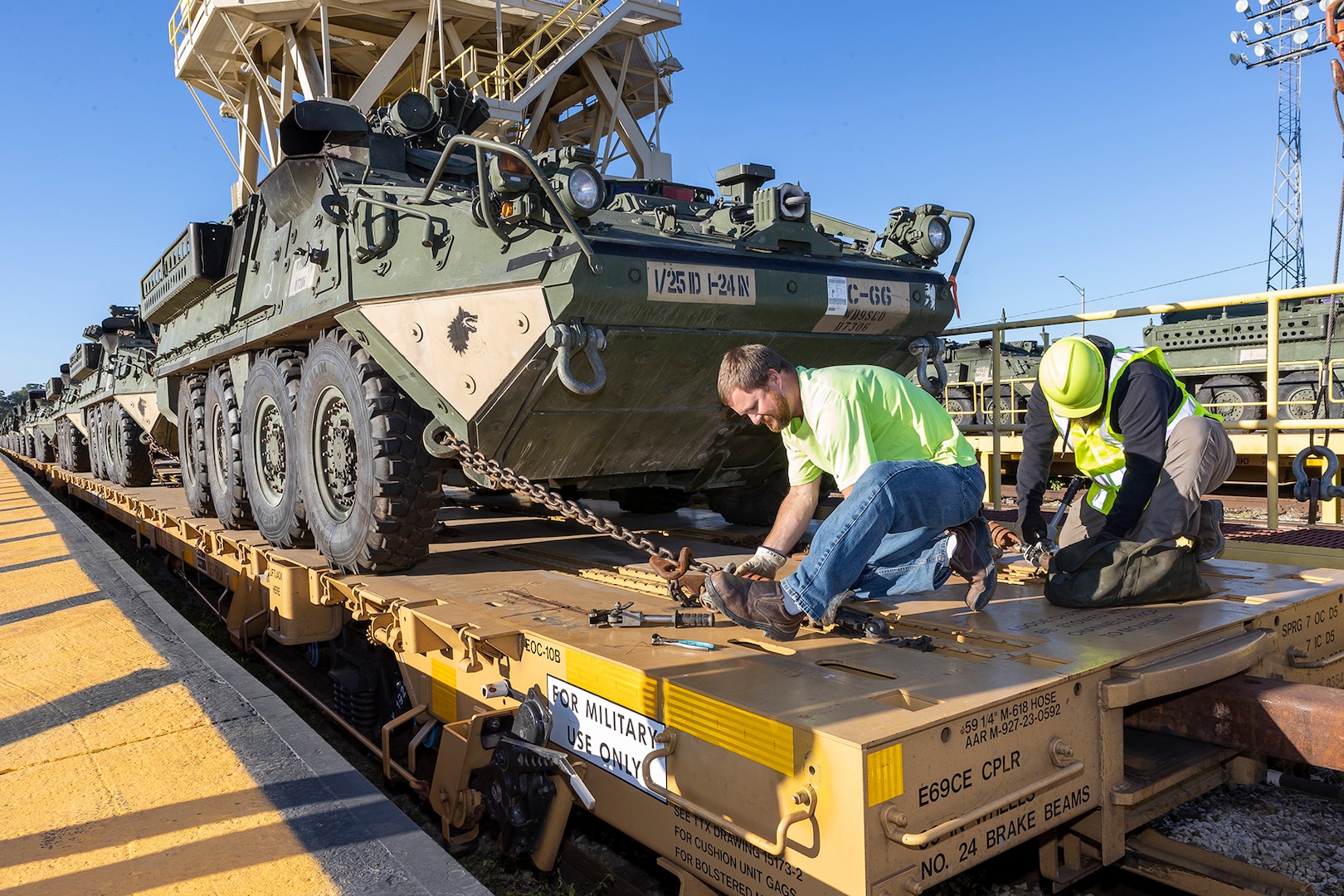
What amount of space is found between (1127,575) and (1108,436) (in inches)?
24.3

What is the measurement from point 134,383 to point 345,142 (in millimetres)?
7398

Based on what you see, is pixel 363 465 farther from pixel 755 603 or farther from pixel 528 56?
pixel 528 56

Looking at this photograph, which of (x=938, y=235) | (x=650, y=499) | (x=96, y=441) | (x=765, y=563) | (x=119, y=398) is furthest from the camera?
(x=96, y=441)

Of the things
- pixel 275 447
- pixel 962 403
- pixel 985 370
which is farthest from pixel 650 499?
pixel 985 370

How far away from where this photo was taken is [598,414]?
4.45 metres

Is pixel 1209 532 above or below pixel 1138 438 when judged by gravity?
below

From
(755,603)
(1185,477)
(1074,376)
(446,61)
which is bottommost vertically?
(755,603)

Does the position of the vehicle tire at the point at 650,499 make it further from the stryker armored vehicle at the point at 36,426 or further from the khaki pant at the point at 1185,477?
the stryker armored vehicle at the point at 36,426

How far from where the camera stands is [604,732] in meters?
2.88

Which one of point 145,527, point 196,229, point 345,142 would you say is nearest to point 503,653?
point 345,142

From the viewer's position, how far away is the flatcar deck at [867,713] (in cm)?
221

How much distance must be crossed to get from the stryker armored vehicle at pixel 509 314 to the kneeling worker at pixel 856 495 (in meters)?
0.94

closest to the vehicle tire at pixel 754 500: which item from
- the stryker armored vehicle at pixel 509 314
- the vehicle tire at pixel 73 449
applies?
the stryker armored vehicle at pixel 509 314

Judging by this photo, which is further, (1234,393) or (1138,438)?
(1234,393)
